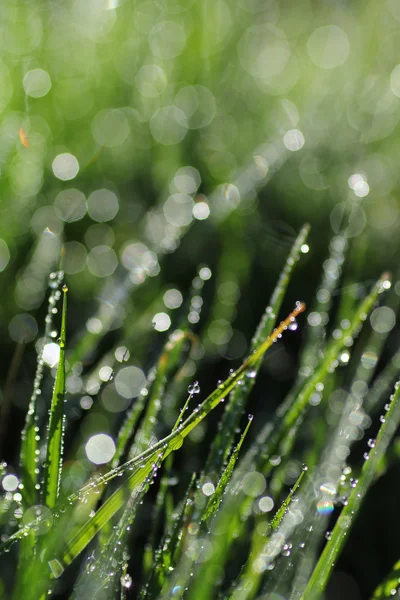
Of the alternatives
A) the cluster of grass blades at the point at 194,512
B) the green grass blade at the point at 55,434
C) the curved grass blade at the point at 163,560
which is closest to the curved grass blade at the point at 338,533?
the cluster of grass blades at the point at 194,512

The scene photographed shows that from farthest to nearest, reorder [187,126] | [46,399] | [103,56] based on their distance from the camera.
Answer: [103,56] < [187,126] < [46,399]

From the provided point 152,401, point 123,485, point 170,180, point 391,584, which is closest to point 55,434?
point 123,485

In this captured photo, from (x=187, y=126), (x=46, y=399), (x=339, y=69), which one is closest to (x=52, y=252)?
(x=46, y=399)

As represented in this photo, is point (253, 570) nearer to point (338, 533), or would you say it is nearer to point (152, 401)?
point (338, 533)

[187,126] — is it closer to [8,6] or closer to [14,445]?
[8,6]

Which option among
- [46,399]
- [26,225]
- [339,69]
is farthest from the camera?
[339,69]

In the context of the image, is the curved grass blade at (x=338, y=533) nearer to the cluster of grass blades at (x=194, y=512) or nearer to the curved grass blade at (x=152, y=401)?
the cluster of grass blades at (x=194, y=512)

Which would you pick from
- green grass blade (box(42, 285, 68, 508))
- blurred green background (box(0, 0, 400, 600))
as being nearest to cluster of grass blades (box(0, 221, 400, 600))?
green grass blade (box(42, 285, 68, 508))

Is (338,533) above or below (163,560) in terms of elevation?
above
